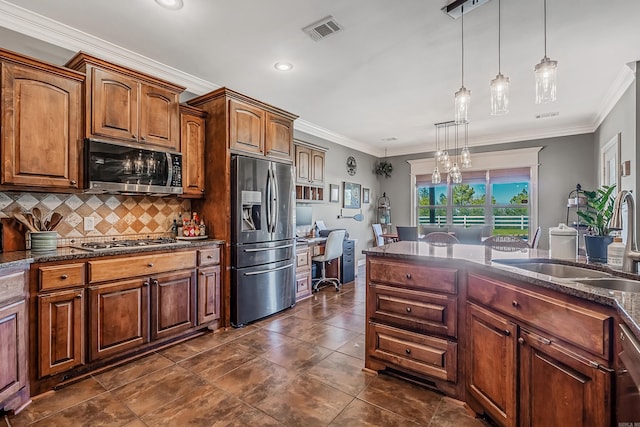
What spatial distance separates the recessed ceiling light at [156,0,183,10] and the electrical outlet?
1.97 metres

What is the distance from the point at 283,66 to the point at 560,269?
310 centimetres

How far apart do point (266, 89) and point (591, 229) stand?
143 inches

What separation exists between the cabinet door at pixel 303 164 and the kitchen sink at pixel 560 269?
3.60m

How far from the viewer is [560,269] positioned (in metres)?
1.92

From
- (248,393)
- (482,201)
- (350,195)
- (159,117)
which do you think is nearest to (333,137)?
(350,195)

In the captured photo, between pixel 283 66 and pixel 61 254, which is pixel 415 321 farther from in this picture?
pixel 283 66

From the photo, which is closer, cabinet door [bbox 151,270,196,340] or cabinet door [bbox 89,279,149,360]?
cabinet door [bbox 89,279,149,360]

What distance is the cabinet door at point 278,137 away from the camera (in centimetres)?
382

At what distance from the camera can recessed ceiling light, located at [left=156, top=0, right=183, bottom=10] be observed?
2287 millimetres

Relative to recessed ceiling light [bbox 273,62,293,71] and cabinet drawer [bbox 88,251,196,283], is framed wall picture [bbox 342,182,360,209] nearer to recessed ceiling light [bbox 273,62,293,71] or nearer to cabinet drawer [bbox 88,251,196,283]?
recessed ceiling light [bbox 273,62,293,71]

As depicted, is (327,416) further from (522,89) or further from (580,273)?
(522,89)

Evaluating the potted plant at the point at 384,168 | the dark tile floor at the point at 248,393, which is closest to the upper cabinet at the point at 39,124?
the dark tile floor at the point at 248,393

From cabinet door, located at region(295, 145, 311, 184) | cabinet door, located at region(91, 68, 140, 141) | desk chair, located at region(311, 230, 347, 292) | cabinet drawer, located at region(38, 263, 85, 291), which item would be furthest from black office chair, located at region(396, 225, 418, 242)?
cabinet drawer, located at region(38, 263, 85, 291)

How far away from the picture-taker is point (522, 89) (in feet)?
13.2
